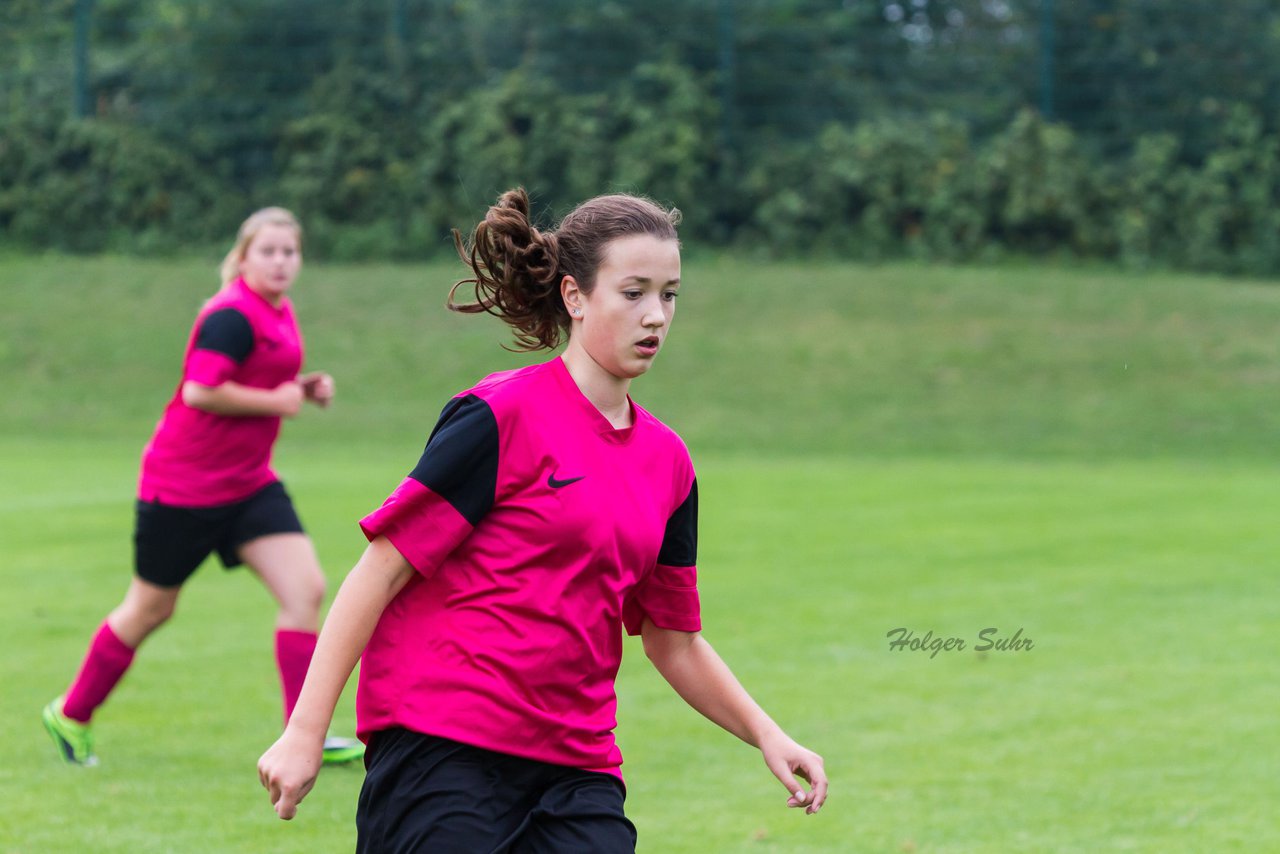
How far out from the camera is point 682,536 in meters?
3.49

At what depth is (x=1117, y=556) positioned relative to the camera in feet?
38.1

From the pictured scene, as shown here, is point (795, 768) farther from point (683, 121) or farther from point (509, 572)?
point (683, 121)

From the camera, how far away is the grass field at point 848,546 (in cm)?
588

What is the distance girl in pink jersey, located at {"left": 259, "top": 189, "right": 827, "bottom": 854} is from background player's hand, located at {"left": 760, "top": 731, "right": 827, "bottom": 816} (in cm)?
33

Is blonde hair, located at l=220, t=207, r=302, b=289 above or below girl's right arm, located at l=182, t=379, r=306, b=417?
above

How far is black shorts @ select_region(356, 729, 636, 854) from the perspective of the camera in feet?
10.1

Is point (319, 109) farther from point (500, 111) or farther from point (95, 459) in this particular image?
point (95, 459)

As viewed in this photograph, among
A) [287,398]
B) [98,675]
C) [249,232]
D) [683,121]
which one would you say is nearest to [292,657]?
[98,675]

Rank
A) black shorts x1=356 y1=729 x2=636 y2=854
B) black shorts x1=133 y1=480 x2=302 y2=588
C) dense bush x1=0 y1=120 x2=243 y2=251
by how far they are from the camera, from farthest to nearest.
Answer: dense bush x1=0 y1=120 x2=243 y2=251 → black shorts x1=133 y1=480 x2=302 y2=588 → black shorts x1=356 y1=729 x2=636 y2=854

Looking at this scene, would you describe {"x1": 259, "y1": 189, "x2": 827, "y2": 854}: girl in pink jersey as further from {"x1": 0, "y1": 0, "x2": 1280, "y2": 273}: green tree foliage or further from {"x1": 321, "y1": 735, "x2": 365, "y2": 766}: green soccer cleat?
{"x1": 0, "y1": 0, "x2": 1280, "y2": 273}: green tree foliage

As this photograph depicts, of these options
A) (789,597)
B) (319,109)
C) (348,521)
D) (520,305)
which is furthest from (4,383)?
(520,305)
